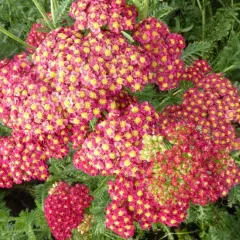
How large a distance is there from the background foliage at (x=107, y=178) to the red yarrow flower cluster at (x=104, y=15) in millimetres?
123

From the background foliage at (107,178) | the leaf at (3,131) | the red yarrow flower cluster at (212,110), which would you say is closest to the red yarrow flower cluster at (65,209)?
the background foliage at (107,178)

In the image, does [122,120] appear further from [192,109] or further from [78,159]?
[192,109]

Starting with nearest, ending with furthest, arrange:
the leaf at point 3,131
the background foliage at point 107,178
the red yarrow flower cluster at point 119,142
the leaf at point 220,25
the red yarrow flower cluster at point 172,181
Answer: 1. the red yarrow flower cluster at point 172,181
2. the red yarrow flower cluster at point 119,142
3. the background foliage at point 107,178
4. the leaf at point 3,131
5. the leaf at point 220,25

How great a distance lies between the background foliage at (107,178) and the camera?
325 centimetres

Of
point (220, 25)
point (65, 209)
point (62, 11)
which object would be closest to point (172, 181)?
point (65, 209)

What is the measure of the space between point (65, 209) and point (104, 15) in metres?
1.49

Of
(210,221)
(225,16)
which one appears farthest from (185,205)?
(225,16)

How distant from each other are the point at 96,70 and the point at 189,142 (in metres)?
0.77

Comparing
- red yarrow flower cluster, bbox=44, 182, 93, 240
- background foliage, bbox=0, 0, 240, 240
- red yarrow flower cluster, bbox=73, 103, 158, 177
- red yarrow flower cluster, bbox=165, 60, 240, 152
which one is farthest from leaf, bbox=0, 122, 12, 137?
red yarrow flower cluster, bbox=165, 60, 240, 152

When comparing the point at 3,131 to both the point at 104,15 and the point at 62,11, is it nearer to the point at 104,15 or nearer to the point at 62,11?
the point at 62,11

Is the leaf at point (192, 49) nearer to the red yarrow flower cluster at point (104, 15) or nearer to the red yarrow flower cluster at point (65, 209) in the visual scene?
the red yarrow flower cluster at point (104, 15)

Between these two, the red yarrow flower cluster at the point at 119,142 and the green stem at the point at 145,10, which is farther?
the green stem at the point at 145,10

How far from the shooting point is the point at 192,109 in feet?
10.2

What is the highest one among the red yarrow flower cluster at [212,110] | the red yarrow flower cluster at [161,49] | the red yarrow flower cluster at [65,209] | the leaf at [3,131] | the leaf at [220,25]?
the leaf at [220,25]
